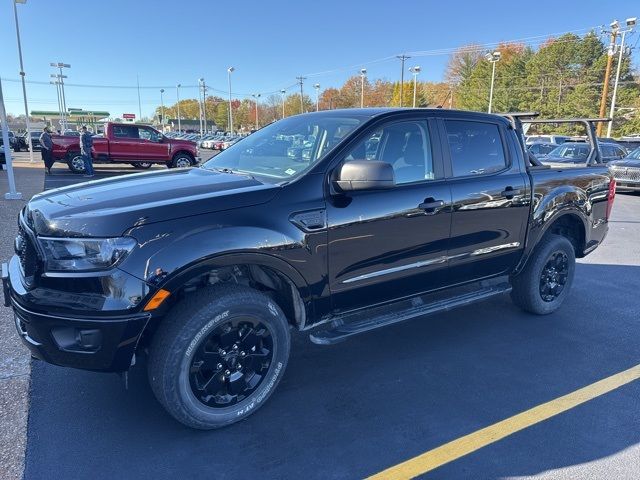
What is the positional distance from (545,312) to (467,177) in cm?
184

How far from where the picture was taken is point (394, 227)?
3.32 meters

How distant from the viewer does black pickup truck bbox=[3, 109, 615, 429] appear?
8.19 feet

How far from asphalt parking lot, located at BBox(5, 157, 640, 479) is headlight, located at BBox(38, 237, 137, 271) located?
1048 mm

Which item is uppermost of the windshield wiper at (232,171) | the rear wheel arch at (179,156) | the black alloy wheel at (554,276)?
the windshield wiper at (232,171)

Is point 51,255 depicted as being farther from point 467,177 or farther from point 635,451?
point 635,451

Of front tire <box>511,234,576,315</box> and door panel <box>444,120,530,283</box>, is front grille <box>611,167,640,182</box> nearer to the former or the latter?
front tire <box>511,234,576,315</box>

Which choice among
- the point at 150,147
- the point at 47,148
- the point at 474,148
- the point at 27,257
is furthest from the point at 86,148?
the point at 474,148

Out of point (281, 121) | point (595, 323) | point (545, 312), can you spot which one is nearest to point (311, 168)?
point (281, 121)

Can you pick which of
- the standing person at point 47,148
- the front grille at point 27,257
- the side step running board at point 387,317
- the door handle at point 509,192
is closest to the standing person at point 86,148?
the standing person at point 47,148

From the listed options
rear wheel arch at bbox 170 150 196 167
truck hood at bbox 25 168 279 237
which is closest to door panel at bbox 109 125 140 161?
rear wheel arch at bbox 170 150 196 167

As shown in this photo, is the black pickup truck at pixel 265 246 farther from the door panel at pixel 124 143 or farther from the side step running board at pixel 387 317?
the door panel at pixel 124 143

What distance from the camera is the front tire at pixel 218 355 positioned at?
263 centimetres

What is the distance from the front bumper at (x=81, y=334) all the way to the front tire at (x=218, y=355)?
7.1 inches

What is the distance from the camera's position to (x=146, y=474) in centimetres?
250
